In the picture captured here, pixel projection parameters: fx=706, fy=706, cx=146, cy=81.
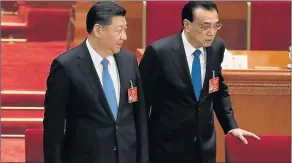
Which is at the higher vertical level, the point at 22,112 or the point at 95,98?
the point at 95,98

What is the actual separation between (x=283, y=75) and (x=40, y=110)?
1.15m

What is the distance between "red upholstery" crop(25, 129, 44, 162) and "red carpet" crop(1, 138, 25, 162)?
82 centimetres

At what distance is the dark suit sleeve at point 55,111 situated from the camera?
1.43 m

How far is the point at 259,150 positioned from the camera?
1695 mm

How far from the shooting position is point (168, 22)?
3523 millimetres

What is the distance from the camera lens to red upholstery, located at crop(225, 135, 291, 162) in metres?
1.67

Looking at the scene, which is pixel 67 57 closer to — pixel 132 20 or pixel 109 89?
pixel 109 89

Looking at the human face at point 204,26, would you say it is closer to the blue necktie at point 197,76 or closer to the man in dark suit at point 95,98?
the blue necktie at point 197,76

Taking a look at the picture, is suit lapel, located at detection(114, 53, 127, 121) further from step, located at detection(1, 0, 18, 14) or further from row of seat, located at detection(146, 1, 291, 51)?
step, located at detection(1, 0, 18, 14)

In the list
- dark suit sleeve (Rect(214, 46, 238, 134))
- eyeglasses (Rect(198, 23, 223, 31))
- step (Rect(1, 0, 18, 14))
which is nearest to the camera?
eyeglasses (Rect(198, 23, 223, 31))

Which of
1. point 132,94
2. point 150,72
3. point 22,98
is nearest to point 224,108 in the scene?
point 150,72

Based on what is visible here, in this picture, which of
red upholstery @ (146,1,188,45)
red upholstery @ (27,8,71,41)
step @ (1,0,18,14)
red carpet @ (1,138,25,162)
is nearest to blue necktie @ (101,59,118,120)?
red carpet @ (1,138,25,162)

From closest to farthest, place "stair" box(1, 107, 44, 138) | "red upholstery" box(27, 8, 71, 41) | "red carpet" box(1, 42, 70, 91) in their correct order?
"stair" box(1, 107, 44, 138) < "red carpet" box(1, 42, 70, 91) < "red upholstery" box(27, 8, 71, 41)

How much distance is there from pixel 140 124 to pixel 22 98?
164 cm
